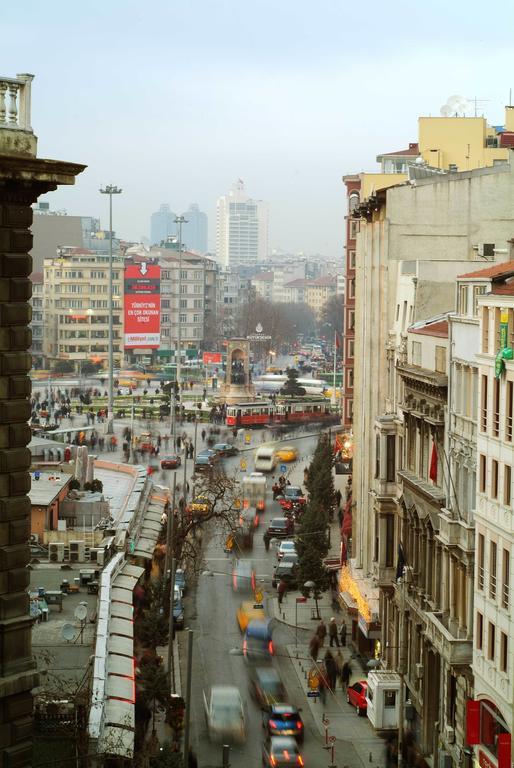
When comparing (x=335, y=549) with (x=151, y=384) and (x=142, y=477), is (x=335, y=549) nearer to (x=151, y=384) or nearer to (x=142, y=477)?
(x=142, y=477)

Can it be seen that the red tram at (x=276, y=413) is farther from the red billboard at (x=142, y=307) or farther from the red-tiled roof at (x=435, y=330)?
the red-tiled roof at (x=435, y=330)

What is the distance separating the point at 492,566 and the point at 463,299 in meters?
5.47

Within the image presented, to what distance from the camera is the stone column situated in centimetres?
1327

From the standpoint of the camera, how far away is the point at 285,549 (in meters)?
49.8

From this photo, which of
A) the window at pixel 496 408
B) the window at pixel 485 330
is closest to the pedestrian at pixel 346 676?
the window at pixel 496 408

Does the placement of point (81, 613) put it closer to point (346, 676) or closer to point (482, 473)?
point (482, 473)

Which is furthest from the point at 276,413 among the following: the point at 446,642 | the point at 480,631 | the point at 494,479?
the point at 494,479

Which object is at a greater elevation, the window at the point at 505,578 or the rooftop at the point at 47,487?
the window at the point at 505,578

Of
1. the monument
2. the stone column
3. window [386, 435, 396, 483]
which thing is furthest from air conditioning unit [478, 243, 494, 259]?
the monument

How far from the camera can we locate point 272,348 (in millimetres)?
184500

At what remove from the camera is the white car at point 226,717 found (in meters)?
28.9

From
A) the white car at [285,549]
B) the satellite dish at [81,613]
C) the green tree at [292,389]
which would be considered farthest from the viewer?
the green tree at [292,389]

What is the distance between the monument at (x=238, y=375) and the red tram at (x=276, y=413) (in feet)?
16.1

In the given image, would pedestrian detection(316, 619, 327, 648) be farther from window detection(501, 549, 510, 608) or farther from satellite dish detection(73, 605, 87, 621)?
window detection(501, 549, 510, 608)
